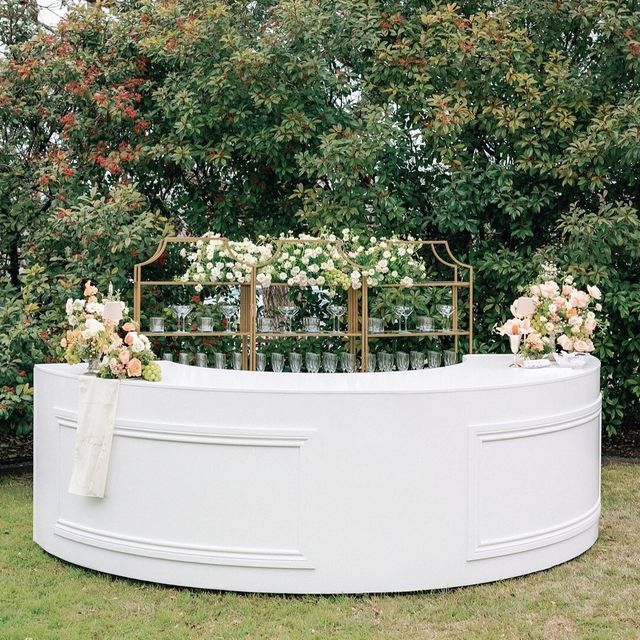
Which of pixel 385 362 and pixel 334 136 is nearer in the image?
pixel 385 362

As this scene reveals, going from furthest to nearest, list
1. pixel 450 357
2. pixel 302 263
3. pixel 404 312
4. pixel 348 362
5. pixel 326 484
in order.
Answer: pixel 450 357 → pixel 348 362 → pixel 404 312 → pixel 302 263 → pixel 326 484

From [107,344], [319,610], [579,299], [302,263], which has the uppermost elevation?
[302,263]

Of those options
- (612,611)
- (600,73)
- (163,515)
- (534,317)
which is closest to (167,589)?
(163,515)

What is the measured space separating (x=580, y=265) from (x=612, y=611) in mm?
3520

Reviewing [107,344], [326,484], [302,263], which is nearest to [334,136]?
[302,263]

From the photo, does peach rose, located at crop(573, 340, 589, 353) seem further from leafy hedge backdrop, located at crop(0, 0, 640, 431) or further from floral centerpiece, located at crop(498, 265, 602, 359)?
leafy hedge backdrop, located at crop(0, 0, 640, 431)

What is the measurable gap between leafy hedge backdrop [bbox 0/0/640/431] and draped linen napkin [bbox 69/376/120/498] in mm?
2468

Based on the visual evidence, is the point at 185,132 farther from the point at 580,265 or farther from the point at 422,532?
the point at 422,532

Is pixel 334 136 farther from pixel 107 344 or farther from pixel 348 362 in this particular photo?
pixel 107 344

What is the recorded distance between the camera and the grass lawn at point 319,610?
12.7 ft

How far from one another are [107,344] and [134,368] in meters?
0.23

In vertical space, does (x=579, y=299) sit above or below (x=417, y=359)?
above

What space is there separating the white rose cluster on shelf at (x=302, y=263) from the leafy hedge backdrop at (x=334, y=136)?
937 mm

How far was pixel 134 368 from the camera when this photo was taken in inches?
175
